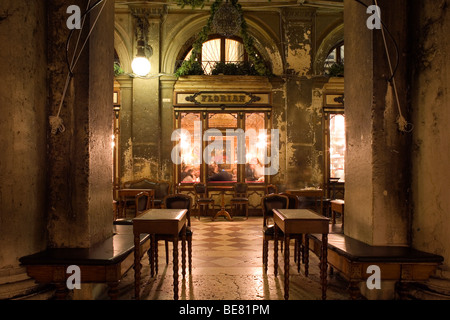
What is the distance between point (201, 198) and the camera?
9.40 metres

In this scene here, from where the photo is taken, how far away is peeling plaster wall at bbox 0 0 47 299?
110 inches

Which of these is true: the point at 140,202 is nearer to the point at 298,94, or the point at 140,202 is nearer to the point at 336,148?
the point at 298,94

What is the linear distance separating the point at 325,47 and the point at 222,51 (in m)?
3.25

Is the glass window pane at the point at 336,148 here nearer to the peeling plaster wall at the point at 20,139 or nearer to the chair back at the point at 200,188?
the chair back at the point at 200,188

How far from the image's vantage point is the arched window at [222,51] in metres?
10.1

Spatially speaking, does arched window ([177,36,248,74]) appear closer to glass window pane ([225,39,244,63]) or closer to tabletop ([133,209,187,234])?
glass window pane ([225,39,244,63])

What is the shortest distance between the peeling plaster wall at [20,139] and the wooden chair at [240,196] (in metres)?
6.47

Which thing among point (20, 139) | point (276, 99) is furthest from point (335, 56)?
point (20, 139)

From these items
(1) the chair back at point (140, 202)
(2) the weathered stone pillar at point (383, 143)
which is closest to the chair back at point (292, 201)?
(2) the weathered stone pillar at point (383, 143)

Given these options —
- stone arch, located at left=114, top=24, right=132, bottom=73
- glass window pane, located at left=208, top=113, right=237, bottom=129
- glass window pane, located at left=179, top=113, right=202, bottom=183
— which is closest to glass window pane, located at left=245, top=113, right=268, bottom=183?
glass window pane, located at left=208, top=113, right=237, bottom=129

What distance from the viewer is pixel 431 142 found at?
→ 3100mm

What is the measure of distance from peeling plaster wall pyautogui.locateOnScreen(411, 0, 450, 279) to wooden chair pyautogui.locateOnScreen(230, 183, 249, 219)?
620 centimetres
